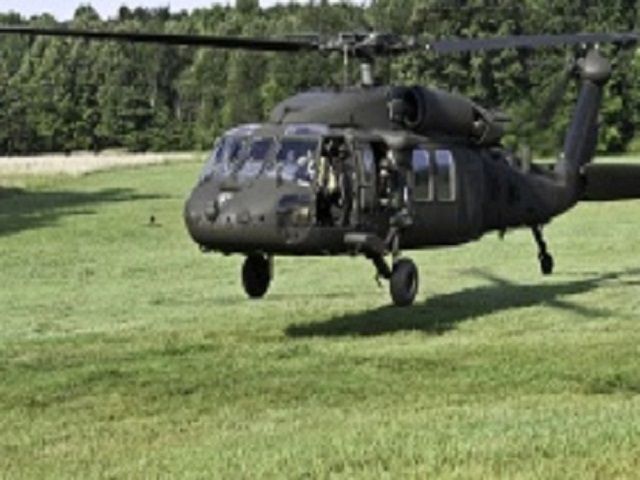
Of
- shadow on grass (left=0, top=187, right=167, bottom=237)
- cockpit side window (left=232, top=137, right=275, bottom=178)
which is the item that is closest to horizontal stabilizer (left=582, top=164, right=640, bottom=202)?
cockpit side window (left=232, top=137, right=275, bottom=178)

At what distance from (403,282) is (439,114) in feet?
7.27

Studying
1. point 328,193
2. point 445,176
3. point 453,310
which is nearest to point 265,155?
point 328,193

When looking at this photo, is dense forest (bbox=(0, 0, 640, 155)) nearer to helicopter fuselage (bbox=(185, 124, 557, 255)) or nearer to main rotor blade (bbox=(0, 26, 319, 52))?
helicopter fuselage (bbox=(185, 124, 557, 255))

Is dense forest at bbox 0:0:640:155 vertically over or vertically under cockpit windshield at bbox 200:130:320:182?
over

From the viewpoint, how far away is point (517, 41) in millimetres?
14547

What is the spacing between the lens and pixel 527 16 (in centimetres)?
10644

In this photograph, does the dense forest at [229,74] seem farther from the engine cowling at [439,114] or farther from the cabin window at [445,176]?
the cabin window at [445,176]

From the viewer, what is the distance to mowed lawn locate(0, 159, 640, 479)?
7.84m

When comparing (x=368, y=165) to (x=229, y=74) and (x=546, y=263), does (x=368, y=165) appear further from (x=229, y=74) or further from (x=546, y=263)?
(x=229, y=74)

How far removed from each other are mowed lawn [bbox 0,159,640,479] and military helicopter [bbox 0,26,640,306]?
1.17m

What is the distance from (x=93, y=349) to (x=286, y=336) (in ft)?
7.42

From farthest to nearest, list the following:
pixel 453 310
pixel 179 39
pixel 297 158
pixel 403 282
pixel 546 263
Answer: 1. pixel 546 263
2. pixel 453 310
3. pixel 403 282
4. pixel 297 158
5. pixel 179 39

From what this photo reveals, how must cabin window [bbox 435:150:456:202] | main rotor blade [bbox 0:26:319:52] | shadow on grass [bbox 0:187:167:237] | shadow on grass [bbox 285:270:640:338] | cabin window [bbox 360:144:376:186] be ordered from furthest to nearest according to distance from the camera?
shadow on grass [bbox 0:187:167:237], cabin window [bbox 435:150:456:202], shadow on grass [bbox 285:270:640:338], cabin window [bbox 360:144:376:186], main rotor blade [bbox 0:26:319:52]

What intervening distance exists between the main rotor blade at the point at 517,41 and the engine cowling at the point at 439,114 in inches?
41.1
